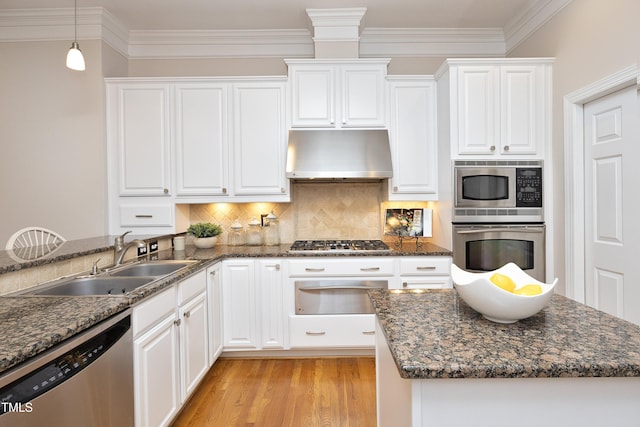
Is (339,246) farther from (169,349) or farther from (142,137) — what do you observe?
(142,137)

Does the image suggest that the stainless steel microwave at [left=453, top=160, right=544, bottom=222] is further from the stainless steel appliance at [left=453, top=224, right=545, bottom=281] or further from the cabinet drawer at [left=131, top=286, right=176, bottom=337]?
the cabinet drawer at [left=131, top=286, right=176, bottom=337]

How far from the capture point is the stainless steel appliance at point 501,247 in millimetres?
2752

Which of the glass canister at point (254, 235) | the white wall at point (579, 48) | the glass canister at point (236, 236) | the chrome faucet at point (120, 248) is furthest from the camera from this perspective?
the glass canister at point (236, 236)

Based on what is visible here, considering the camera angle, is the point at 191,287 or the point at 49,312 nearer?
the point at 49,312

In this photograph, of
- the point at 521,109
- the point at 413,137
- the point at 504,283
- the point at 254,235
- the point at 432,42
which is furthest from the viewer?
the point at 432,42

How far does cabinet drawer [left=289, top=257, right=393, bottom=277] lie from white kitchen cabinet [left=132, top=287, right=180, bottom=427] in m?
1.09

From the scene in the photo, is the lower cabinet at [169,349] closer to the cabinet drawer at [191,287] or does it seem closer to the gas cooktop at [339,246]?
the cabinet drawer at [191,287]

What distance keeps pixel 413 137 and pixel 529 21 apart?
1384mm

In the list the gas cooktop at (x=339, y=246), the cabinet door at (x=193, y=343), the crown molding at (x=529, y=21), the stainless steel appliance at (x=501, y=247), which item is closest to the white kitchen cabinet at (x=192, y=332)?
the cabinet door at (x=193, y=343)

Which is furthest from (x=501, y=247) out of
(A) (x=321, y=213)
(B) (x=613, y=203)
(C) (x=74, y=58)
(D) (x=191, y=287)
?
(C) (x=74, y=58)

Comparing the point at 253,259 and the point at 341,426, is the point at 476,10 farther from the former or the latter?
the point at 341,426

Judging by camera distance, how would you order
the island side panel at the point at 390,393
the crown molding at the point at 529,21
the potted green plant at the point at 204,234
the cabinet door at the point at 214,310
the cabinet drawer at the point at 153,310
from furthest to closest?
the potted green plant at the point at 204,234 → the crown molding at the point at 529,21 → the cabinet door at the point at 214,310 → the cabinet drawer at the point at 153,310 → the island side panel at the point at 390,393

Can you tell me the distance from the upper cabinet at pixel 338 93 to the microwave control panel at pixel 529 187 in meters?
1.20

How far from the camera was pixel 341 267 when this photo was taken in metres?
2.85
